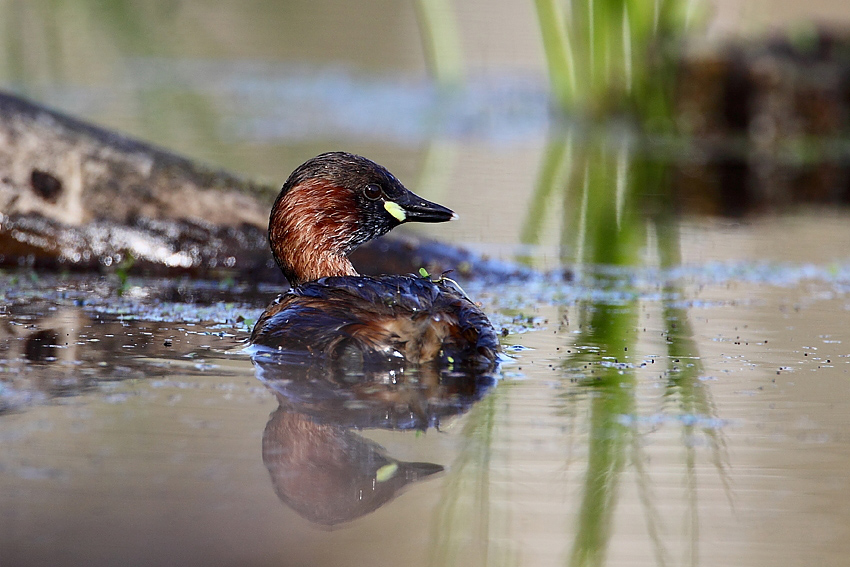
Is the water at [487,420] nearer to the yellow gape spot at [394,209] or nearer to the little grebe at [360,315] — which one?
the little grebe at [360,315]

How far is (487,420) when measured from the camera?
3646 mm

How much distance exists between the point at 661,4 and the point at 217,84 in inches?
265

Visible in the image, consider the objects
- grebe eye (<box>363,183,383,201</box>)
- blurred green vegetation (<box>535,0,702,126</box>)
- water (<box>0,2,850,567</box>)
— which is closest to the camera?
water (<box>0,2,850,567</box>)

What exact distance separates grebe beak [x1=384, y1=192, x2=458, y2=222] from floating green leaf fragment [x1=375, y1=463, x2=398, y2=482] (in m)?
2.11

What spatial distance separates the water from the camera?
275 cm

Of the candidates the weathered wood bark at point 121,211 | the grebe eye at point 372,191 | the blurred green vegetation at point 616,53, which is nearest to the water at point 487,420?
the weathered wood bark at point 121,211

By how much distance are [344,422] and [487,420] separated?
44 cm

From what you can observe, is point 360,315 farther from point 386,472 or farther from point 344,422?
point 386,472

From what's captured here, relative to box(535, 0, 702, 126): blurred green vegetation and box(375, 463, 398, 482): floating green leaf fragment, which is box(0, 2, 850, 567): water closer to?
box(375, 463, 398, 482): floating green leaf fragment

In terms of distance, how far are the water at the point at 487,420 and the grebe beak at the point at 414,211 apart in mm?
550

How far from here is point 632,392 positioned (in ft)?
13.3

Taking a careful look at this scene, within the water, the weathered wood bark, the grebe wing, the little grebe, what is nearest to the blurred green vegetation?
the water

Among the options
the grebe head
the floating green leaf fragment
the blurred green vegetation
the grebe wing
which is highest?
the blurred green vegetation

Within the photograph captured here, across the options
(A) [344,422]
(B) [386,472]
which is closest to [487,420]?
(A) [344,422]
